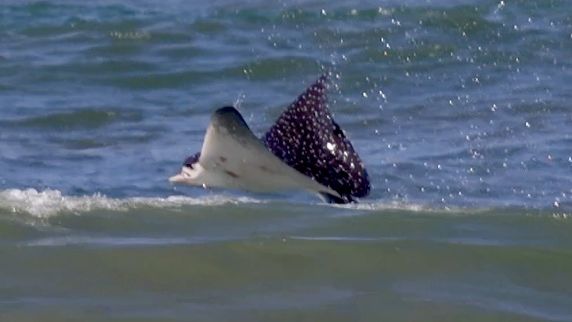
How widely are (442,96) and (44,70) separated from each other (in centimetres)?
313

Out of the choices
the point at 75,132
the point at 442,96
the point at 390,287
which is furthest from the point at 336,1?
the point at 390,287

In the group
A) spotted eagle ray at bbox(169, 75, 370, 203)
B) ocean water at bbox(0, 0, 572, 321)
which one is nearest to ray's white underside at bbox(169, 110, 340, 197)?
spotted eagle ray at bbox(169, 75, 370, 203)

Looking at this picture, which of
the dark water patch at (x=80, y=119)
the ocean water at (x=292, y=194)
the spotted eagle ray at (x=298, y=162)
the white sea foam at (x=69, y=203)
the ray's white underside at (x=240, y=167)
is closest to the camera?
the ocean water at (x=292, y=194)

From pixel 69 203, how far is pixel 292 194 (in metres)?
1.18

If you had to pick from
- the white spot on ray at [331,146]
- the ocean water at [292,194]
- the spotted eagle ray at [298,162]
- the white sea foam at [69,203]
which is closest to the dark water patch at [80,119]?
the ocean water at [292,194]

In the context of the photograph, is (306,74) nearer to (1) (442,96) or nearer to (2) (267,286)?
(1) (442,96)

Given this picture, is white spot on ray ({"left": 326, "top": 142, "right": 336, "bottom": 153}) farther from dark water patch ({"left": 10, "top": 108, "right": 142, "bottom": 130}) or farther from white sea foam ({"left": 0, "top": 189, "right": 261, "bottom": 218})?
dark water patch ({"left": 10, "top": 108, "right": 142, "bottom": 130})

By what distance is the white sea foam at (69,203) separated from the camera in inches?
259

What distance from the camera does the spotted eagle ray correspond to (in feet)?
23.1

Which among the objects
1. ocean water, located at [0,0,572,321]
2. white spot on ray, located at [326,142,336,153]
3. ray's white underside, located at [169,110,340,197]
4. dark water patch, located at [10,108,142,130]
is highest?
white spot on ray, located at [326,142,336,153]

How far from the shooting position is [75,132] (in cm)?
1020

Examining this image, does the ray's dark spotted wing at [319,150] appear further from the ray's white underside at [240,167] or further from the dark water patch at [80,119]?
the dark water patch at [80,119]

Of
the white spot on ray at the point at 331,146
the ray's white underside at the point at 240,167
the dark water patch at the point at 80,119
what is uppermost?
the white spot on ray at the point at 331,146

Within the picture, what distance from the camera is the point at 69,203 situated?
22.3 ft
